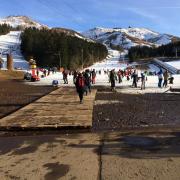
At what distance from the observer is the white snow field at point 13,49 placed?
124450 millimetres

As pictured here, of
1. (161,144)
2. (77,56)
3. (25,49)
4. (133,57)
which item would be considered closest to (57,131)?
(161,144)

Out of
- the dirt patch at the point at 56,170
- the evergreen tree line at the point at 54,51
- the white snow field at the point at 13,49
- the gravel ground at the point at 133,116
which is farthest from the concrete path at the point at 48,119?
the white snow field at the point at 13,49

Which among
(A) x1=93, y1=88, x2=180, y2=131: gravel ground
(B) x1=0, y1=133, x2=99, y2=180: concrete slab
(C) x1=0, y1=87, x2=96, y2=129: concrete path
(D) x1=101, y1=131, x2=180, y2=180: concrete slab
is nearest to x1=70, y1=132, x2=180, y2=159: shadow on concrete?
(D) x1=101, y1=131, x2=180, y2=180: concrete slab

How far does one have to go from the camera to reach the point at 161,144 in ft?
29.3

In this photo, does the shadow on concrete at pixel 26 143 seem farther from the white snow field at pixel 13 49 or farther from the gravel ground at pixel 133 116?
the white snow field at pixel 13 49

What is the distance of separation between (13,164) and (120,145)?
2571mm

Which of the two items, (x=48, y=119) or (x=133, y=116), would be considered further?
Answer: (x=133, y=116)

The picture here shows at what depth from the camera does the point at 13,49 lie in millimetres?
154250

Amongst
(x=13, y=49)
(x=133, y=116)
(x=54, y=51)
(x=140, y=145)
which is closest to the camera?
(x=140, y=145)

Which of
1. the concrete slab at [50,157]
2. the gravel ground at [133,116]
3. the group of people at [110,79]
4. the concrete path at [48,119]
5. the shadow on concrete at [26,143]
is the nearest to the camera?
the concrete slab at [50,157]

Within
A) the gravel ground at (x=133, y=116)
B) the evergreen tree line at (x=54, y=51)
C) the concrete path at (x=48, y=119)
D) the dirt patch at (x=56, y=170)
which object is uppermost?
the evergreen tree line at (x=54, y=51)

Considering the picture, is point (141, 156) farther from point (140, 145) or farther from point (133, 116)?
point (133, 116)

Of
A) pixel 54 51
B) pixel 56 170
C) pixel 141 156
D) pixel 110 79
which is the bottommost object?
pixel 56 170

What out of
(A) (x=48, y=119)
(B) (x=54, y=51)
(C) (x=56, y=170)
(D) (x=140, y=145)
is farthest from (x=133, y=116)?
(B) (x=54, y=51)
